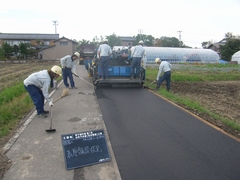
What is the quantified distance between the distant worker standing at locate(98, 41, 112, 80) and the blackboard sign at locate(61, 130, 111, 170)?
7.28 meters

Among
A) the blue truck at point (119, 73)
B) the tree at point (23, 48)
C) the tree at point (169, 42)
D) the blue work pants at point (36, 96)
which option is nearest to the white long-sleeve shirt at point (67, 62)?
the blue truck at point (119, 73)

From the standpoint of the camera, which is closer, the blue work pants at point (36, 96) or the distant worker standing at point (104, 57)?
the blue work pants at point (36, 96)

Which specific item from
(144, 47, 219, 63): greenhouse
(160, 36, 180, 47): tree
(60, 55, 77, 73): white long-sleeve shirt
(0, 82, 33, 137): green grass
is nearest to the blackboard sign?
(0, 82, 33, 137): green grass

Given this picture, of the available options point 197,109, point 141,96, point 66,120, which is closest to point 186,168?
point 66,120

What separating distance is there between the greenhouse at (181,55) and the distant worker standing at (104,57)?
24701mm

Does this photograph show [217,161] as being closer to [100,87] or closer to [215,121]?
[215,121]

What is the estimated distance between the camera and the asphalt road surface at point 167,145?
406 centimetres

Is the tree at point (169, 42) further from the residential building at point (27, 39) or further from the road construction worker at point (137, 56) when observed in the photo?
the road construction worker at point (137, 56)

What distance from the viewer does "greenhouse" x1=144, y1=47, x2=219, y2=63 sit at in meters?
36.7

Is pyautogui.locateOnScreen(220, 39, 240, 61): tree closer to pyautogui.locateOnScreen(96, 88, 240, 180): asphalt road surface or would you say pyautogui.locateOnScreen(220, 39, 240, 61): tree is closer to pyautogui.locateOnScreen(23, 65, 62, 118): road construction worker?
pyautogui.locateOnScreen(96, 88, 240, 180): asphalt road surface

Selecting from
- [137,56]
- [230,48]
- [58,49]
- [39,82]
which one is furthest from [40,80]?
A: [230,48]

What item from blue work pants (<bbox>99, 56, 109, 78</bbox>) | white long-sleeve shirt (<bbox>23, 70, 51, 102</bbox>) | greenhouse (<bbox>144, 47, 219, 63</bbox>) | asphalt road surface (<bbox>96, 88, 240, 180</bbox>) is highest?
greenhouse (<bbox>144, 47, 219, 63</bbox>)

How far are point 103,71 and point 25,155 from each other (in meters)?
7.35

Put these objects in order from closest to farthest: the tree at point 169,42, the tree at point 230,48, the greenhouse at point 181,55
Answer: the greenhouse at point 181,55 → the tree at point 230,48 → the tree at point 169,42
